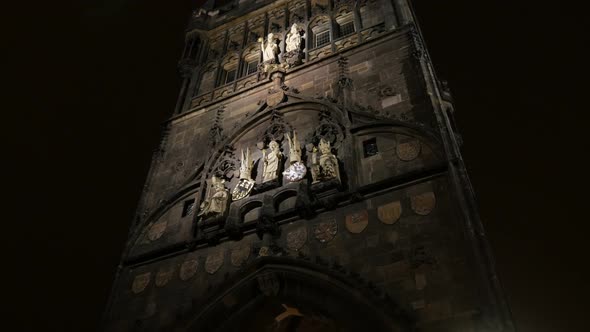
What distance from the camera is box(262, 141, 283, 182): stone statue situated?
10.7 m

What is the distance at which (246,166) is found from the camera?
11430 mm

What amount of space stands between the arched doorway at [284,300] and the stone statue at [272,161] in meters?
2.20

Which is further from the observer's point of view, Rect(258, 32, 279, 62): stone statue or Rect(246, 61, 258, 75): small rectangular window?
Rect(246, 61, 258, 75): small rectangular window

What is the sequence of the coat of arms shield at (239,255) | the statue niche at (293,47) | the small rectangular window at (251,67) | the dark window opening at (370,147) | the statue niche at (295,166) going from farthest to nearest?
the small rectangular window at (251,67)
the statue niche at (293,47)
the statue niche at (295,166)
the dark window opening at (370,147)
the coat of arms shield at (239,255)

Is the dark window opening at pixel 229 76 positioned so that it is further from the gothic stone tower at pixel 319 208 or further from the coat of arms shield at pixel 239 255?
the coat of arms shield at pixel 239 255

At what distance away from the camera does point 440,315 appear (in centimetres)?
696

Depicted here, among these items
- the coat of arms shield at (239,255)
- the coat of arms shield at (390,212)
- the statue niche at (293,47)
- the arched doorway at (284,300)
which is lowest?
the arched doorway at (284,300)

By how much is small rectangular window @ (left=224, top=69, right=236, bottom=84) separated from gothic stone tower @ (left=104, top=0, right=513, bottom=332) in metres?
1.34

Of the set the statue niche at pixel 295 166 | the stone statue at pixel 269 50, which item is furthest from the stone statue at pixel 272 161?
the stone statue at pixel 269 50

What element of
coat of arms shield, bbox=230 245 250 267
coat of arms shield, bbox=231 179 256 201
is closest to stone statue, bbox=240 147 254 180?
coat of arms shield, bbox=231 179 256 201

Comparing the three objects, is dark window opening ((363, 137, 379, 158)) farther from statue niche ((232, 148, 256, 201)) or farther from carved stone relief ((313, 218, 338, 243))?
statue niche ((232, 148, 256, 201))

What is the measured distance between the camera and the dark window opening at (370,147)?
396 inches

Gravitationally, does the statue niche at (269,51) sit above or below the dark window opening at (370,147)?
above

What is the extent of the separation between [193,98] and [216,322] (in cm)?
885
